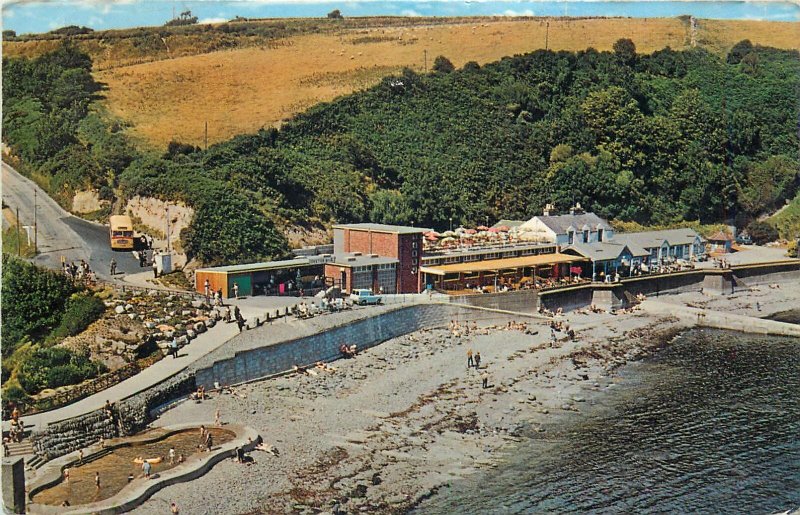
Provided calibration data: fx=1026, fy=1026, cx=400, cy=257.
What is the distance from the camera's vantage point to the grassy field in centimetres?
4231

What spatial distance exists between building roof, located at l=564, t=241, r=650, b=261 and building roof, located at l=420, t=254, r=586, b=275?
1.57 feet

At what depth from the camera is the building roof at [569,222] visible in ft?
140

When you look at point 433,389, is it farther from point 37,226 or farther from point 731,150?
point 731,150

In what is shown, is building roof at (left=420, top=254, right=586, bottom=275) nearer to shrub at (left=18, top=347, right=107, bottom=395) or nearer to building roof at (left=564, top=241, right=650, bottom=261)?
building roof at (left=564, top=241, right=650, bottom=261)

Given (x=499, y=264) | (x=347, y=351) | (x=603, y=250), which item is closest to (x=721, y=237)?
(x=603, y=250)

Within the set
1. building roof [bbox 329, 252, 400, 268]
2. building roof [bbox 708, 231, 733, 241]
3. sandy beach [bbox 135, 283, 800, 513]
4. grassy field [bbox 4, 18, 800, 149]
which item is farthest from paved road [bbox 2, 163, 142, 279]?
building roof [bbox 708, 231, 733, 241]

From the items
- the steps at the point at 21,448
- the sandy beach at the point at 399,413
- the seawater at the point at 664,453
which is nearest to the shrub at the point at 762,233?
the sandy beach at the point at 399,413

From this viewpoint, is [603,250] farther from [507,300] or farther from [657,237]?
[507,300]

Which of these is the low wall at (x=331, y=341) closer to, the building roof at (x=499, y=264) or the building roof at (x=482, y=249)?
the building roof at (x=499, y=264)

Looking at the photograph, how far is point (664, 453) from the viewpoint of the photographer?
24672mm

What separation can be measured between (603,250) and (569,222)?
2.02 meters

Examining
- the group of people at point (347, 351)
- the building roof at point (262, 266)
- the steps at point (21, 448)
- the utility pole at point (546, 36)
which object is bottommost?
the steps at point (21, 448)

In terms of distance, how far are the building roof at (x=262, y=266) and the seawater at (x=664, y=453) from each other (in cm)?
1109

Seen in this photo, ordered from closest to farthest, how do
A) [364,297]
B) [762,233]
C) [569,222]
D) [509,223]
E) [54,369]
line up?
1. [54,369]
2. [364,297]
3. [569,222]
4. [509,223]
5. [762,233]
